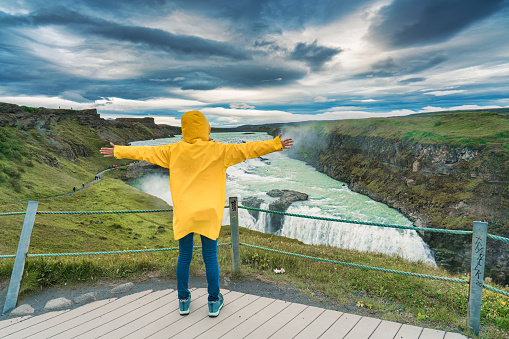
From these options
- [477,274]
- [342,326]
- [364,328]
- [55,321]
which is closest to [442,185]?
[477,274]

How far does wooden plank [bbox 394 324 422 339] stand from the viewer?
379 centimetres

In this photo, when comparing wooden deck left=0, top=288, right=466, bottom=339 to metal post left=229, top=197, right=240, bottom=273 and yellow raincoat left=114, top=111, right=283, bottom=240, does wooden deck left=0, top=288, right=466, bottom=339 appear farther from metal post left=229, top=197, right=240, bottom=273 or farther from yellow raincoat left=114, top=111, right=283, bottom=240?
yellow raincoat left=114, top=111, right=283, bottom=240

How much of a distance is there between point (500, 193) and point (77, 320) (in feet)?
210

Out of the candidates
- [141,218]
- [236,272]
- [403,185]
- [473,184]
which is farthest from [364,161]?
[236,272]

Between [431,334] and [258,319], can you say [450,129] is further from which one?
[258,319]

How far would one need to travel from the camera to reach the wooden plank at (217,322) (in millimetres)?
3741

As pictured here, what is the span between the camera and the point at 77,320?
4.09 metres

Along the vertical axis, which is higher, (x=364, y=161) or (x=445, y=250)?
(x=364, y=161)

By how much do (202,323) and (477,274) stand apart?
377cm

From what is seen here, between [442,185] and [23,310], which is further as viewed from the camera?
[442,185]

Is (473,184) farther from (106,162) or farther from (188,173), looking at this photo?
(106,162)

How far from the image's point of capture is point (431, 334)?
386 centimetres

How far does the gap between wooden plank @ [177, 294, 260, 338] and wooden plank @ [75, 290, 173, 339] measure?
896mm

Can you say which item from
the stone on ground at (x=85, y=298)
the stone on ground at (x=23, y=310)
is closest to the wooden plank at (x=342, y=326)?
the stone on ground at (x=85, y=298)
